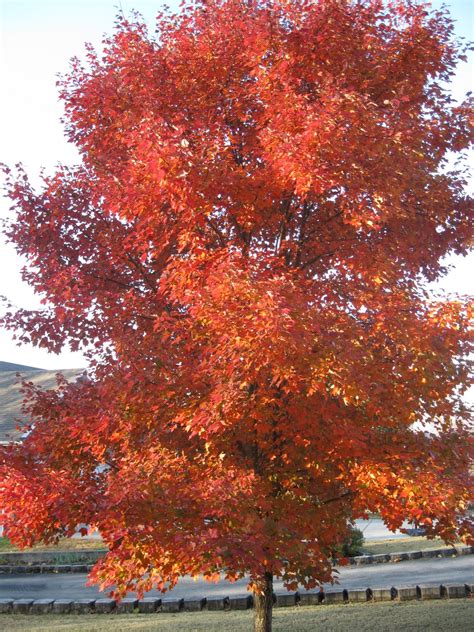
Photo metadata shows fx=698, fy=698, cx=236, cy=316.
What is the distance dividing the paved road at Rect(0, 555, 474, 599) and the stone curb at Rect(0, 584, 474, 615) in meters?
1.19

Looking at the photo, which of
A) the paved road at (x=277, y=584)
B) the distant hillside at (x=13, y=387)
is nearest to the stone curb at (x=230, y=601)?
the paved road at (x=277, y=584)

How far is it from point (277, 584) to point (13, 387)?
2373cm

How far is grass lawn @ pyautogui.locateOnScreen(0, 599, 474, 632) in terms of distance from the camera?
1034 cm

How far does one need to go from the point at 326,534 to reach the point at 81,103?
20.1ft

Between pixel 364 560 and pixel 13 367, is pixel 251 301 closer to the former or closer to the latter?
pixel 364 560

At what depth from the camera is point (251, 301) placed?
6.44 m

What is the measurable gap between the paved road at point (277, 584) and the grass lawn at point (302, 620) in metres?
2.18

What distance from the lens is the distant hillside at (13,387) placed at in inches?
1177

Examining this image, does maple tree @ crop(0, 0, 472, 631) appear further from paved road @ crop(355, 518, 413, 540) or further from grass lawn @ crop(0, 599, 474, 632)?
paved road @ crop(355, 518, 413, 540)

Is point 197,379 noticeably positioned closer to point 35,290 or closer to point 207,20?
point 35,290

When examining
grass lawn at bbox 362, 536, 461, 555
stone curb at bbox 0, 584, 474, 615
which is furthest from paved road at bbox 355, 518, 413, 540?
stone curb at bbox 0, 584, 474, 615

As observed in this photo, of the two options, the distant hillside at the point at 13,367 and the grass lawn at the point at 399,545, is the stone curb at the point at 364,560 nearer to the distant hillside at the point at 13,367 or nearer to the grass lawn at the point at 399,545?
the grass lawn at the point at 399,545

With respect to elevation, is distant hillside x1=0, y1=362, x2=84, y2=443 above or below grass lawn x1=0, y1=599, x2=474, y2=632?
above

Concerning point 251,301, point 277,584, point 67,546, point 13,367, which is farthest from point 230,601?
point 13,367
